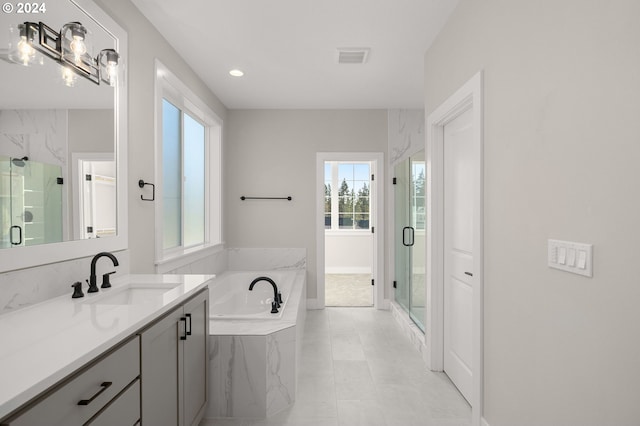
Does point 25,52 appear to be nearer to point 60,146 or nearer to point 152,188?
point 60,146

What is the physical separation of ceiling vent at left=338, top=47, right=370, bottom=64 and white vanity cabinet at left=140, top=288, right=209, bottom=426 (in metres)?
2.11

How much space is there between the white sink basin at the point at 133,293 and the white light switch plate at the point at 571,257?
1.70 m

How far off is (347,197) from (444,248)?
413cm

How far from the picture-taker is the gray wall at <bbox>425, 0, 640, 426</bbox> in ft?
3.15

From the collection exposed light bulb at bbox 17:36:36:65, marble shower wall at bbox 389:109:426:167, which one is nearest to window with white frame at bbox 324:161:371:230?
Result: marble shower wall at bbox 389:109:426:167

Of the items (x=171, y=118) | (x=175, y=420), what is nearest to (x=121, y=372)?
(x=175, y=420)

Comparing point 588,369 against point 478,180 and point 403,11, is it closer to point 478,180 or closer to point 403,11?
point 478,180

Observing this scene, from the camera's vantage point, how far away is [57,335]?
99 centimetres

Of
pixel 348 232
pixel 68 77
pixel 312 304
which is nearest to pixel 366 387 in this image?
pixel 312 304

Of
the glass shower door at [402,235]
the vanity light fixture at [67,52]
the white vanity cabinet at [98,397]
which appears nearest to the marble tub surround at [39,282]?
the white vanity cabinet at [98,397]

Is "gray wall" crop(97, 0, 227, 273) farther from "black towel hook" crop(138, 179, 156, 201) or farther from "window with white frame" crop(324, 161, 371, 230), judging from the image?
"window with white frame" crop(324, 161, 371, 230)

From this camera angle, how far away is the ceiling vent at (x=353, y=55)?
2.65 m

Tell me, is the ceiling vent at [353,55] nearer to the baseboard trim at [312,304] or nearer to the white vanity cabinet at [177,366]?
the white vanity cabinet at [177,366]

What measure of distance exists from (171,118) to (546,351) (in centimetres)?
310
